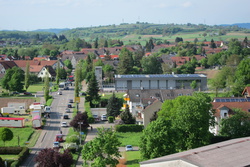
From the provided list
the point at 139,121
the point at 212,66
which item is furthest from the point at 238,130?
the point at 212,66

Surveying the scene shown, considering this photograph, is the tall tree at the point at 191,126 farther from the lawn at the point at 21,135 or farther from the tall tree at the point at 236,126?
the lawn at the point at 21,135

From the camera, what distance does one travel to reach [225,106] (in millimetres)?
34219

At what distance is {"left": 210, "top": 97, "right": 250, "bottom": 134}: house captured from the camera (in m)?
34.1

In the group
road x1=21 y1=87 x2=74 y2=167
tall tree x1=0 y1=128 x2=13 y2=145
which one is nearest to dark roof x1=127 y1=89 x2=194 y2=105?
road x1=21 y1=87 x2=74 y2=167

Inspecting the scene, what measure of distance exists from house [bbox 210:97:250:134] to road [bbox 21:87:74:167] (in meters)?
13.2

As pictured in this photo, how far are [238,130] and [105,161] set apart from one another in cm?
1105

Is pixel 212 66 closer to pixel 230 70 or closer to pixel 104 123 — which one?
pixel 230 70

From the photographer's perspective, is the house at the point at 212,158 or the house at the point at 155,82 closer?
the house at the point at 212,158

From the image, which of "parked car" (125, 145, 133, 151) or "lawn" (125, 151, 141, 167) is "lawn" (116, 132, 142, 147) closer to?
"parked car" (125, 145, 133, 151)

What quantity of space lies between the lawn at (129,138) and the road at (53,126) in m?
5.12

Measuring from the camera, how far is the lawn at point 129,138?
32.9 meters

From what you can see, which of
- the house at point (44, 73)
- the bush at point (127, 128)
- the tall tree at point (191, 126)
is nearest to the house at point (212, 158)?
the tall tree at point (191, 126)

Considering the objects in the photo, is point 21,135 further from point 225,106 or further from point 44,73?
point 44,73

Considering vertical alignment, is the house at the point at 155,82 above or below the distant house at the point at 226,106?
below
